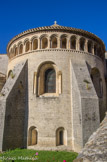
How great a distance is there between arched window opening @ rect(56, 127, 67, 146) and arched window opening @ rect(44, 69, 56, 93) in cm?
342

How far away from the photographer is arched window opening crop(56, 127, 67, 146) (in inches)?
457

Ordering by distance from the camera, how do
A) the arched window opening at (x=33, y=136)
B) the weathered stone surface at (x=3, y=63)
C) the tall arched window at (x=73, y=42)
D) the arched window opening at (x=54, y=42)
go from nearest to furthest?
the arched window opening at (x=33, y=136) < the arched window opening at (x=54, y=42) < the tall arched window at (x=73, y=42) < the weathered stone surface at (x=3, y=63)

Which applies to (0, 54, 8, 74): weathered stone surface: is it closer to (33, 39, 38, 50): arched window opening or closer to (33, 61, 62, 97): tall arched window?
(33, 39, 38, 50): arched window opening

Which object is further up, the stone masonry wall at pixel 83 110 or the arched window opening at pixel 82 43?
the arched window opening at pixel 82 43

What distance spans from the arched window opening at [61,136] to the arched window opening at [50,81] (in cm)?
342

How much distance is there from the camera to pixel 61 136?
39.1ft

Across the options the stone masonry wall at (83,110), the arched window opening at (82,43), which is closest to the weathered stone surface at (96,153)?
the stone masonry wall at (83,110)

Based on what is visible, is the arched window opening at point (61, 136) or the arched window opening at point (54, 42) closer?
the arched window opening at point (61, 136)

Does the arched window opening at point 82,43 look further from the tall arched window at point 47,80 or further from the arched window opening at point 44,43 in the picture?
the tall arched window at point 47,80

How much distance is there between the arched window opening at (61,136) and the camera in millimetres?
11609

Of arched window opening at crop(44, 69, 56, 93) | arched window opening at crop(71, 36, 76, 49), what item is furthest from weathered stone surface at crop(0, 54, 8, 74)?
arched window opening at crop(71, 36, 76, 49)

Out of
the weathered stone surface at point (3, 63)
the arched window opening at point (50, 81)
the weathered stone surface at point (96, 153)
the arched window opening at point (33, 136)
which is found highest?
the weathered stone surface at point (3, 63)

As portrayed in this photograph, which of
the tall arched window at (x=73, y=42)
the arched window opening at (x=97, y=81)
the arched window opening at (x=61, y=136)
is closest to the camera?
the arched window opening at (x=61, y=136)

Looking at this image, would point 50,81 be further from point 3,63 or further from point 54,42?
point 3,63
